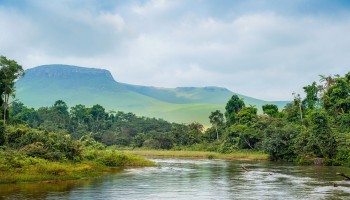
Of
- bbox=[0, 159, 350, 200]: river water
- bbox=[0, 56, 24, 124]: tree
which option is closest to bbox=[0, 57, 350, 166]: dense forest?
bbox=[0, 56, 24, 124]: tree

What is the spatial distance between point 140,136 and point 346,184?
6999cm

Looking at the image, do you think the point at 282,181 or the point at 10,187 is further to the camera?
the point at 282,181

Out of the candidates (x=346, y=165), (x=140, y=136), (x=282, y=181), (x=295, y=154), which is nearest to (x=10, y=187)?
(x=282, y=181)

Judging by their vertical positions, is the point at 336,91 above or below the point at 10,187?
above

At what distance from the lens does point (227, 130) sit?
277ft

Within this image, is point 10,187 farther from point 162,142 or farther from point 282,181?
point 162,142

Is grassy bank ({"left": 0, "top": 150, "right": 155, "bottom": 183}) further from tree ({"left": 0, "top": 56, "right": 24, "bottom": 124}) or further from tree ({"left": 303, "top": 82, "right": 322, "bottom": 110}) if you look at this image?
tree ({"left": 303, "top": 82, "right": 322, "bottom": 110})

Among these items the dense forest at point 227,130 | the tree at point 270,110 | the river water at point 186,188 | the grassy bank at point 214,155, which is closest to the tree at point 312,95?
the dense forest at point 227,130

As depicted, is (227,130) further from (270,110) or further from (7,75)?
(7,75)

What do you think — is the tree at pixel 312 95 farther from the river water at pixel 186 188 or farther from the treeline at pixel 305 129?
the river water at pixel 186 188

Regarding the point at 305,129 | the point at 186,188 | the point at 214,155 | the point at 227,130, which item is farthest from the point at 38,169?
the point at 227,130

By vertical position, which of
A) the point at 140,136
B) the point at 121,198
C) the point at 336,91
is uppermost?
the point at 336,91

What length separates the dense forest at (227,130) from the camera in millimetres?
39906

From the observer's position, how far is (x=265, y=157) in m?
67.1
